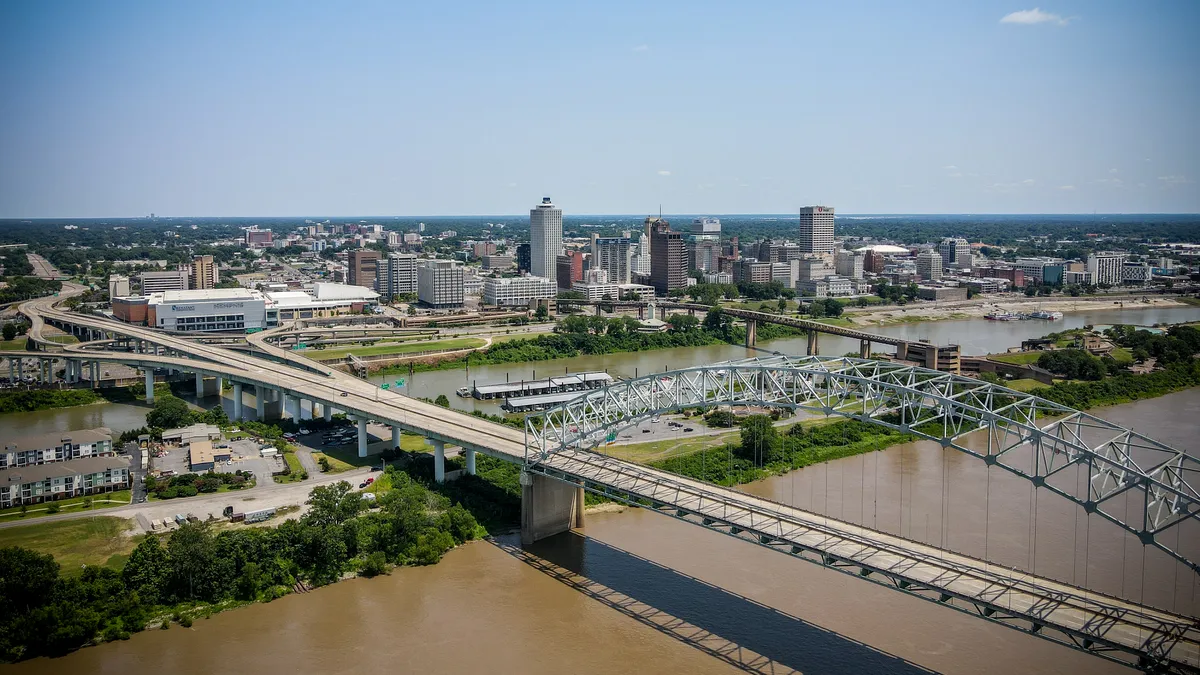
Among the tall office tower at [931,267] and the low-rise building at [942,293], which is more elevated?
the tall office tower at [931,267]

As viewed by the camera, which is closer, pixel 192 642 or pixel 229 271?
pixel 192 642

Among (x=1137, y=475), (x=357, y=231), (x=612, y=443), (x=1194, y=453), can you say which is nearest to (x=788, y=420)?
(x=612, y=443)

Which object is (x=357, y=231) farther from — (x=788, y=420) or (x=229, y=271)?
(x=788, y=420)

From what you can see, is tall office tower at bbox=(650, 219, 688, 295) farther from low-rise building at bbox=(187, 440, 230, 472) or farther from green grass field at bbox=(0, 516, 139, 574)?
green grass field at bbox=(0, 516, 139, 574)

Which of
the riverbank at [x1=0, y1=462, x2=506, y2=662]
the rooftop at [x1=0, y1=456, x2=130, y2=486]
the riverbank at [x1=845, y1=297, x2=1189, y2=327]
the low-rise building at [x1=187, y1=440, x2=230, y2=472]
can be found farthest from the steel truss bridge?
the riverbank at [x1=845, y1=297, x2=1189, y2=327]

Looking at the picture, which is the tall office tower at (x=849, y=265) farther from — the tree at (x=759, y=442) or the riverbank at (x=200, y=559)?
the riverbank at (x=200, y=559)

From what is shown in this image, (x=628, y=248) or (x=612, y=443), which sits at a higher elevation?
(x=628, y=248)

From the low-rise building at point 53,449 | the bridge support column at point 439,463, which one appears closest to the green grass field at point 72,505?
the low-rise building at point 53,449
